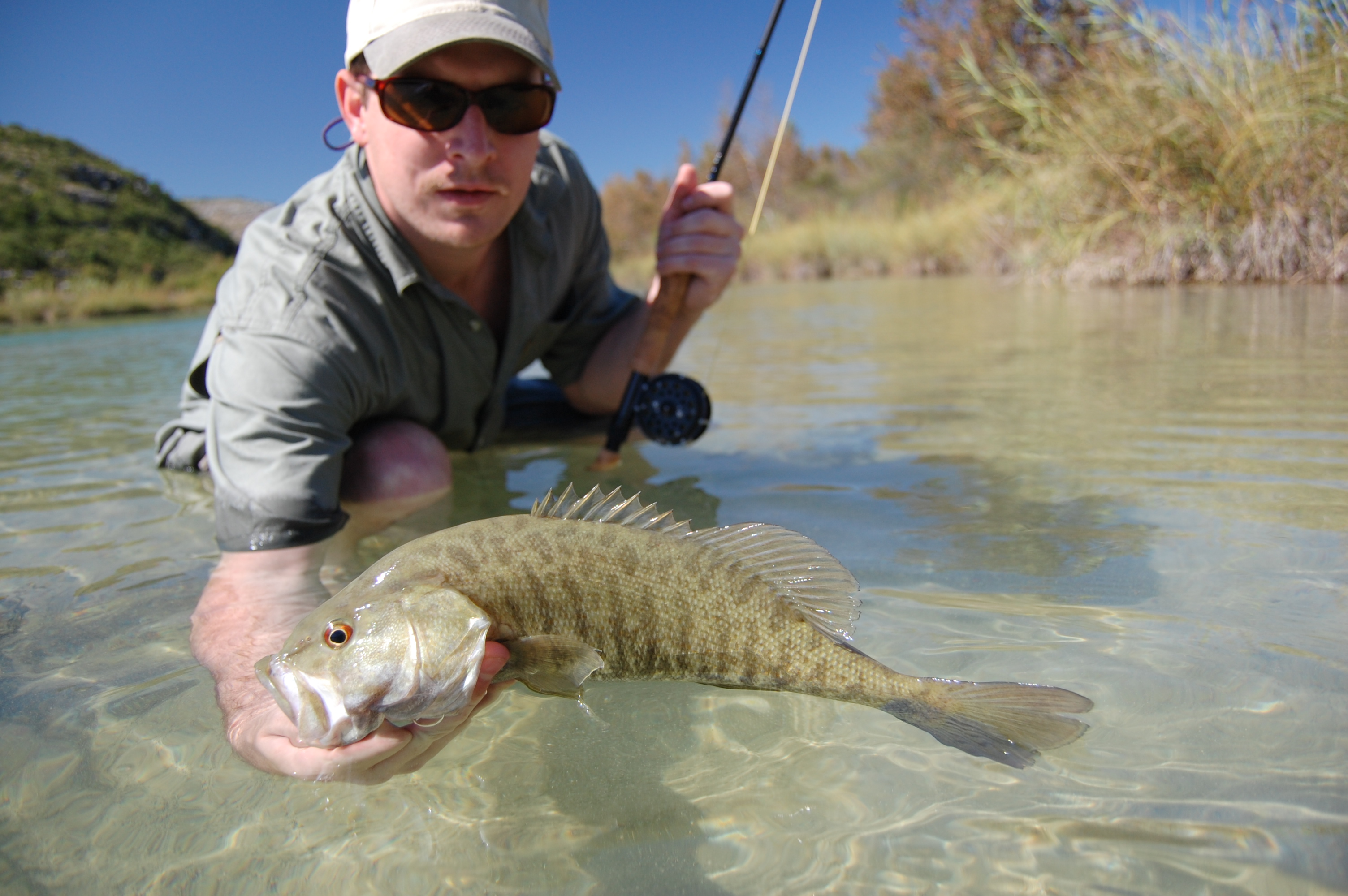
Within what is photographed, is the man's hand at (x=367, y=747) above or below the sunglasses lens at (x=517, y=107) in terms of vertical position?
below

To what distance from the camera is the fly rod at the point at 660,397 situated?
397 centimetres

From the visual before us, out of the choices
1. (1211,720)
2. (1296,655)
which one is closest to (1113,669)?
(1211,720)

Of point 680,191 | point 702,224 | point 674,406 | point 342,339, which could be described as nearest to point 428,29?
point 342,339

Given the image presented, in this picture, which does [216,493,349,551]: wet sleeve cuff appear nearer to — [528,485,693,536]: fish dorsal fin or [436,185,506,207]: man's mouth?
[528,485,693,536]: fish dorsal fin

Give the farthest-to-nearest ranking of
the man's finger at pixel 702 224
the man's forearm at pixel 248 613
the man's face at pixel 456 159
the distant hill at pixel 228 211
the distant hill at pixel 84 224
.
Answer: the distant hill at pixel 228 211 → the distant hill at pixel 84 224 → the man's finger at pixel 702 224 → the man's face at pixel 456 159 → the man's forearm at pixel 248 613

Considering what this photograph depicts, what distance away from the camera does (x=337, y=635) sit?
157cm

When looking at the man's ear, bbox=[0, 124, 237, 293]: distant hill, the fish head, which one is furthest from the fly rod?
bbox=[0, 124, 237, 293]: distant hill

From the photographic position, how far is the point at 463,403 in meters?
3.97

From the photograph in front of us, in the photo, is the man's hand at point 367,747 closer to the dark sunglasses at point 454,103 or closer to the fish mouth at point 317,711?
the fish mouth at point 317,711

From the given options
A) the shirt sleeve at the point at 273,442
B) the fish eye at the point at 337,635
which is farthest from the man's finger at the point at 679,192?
the fish eye at the point at 337,635

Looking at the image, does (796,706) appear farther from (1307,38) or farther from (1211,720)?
(1307,38)

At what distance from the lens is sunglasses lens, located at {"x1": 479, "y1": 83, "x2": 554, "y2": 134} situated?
9.86 feet

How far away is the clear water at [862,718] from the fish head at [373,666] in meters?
0.29

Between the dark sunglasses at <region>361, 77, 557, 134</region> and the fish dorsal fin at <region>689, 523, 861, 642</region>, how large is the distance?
1963mm
